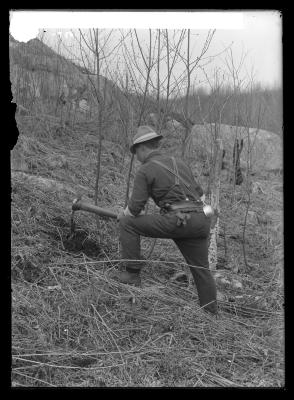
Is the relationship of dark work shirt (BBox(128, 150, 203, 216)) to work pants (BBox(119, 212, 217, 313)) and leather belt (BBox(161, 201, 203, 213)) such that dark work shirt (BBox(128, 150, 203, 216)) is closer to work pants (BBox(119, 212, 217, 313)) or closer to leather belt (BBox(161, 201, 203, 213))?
leather belt (BBox(161, 201, 203, 213))

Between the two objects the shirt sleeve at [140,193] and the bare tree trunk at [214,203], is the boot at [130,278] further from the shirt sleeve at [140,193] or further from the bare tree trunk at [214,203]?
the bare tree trunk at [214,203]

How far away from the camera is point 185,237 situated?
468cm

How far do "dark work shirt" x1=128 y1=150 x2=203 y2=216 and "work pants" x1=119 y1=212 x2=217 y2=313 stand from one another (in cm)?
16

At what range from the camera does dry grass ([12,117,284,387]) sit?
144 inches

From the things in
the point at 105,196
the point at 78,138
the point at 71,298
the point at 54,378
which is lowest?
the point at 54,378

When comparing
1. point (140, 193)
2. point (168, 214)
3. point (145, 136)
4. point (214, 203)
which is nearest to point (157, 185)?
point (140, 193)

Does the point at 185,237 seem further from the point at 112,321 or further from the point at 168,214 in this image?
the point at 112,321

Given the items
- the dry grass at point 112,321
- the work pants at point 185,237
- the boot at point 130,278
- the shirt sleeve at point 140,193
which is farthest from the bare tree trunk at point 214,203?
the shirt sleeve at point 140,193

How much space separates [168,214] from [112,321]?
1112mm

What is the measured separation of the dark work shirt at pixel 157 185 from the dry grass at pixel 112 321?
64cm
